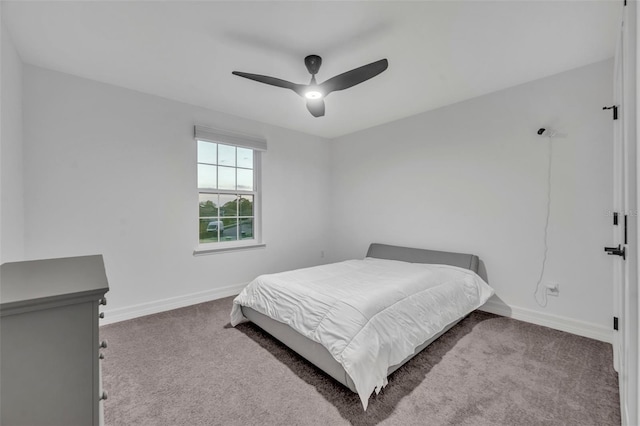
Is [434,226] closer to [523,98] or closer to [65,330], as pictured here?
[523,98]

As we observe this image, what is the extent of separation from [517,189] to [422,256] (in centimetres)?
126

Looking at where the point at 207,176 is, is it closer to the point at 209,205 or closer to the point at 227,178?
the point at 227,178

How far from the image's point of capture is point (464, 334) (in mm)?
2604

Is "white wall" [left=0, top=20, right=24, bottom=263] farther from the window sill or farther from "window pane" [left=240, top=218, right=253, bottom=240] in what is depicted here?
"window pane" [left=240, top=218, right=253, bottom=240]

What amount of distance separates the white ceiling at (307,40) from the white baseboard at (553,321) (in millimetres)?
2364

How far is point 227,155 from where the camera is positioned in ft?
12.6

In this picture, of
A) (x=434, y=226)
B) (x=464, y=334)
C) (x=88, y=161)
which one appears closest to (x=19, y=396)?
(x=88, y=161)

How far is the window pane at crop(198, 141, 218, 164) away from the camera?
3.60m

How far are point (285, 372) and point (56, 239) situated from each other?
2.48 metres

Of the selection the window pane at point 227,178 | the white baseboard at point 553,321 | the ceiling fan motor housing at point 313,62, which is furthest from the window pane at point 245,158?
the white baseboard at point 553,321

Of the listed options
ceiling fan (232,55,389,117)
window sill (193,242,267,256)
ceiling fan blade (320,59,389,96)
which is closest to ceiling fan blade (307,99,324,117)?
ceiling fan (232,55,389,117)

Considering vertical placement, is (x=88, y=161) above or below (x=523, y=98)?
below

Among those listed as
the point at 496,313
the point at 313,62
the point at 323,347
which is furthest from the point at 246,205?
the point at 496,313

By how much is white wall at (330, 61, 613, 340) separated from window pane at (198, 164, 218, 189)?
241 centimetres
